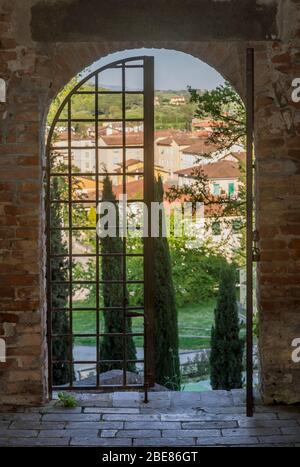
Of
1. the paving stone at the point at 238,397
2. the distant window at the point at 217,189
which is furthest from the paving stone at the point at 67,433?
the distant window at the point at 217,189

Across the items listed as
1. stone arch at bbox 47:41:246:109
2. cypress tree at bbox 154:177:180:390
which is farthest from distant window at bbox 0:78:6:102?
cypress tree at bbox 154:177:180:390

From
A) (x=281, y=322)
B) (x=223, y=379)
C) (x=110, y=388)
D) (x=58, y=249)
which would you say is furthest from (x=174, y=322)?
(x=281, y=322)

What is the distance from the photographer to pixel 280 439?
4195 millimetres

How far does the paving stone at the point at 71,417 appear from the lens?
15.1 ft

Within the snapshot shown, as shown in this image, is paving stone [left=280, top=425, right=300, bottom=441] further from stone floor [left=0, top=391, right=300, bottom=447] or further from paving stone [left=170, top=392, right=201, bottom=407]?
paving stone [left=170, top=392, right=201, bottom=407]

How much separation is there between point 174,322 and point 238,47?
16.6ft

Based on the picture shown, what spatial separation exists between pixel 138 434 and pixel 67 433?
0.44 m

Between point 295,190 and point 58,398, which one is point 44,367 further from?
point 295,190

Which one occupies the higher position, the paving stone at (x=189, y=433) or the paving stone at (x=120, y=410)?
the paving stone at (x=120, y=410)

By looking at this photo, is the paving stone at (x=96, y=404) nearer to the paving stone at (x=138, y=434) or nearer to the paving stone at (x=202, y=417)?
the paving stone at (x=202, y=417)

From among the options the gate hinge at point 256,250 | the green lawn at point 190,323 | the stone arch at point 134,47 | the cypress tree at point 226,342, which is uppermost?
the stone arch at point 134,47

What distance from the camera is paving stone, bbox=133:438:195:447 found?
413cm

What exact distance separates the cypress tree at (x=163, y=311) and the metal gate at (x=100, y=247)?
0.38 metres
